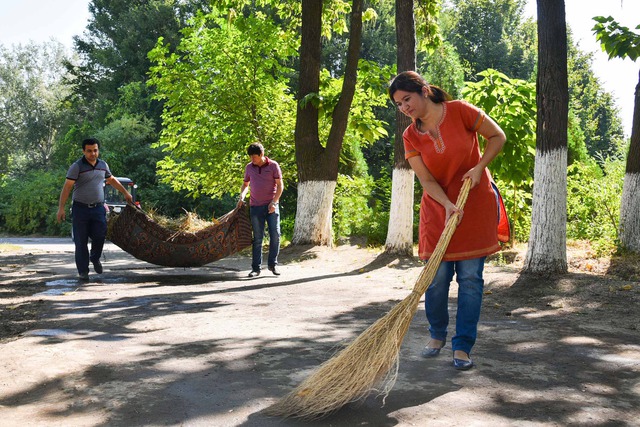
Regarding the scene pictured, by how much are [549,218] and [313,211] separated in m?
6.88

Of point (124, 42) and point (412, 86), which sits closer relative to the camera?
point (412, 86)

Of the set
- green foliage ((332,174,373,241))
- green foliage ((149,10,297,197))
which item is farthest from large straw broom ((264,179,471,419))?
green foliage ((332,174,373,241))

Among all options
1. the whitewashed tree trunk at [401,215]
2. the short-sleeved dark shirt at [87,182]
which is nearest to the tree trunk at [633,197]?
the whitewashed tree trunk at [401,215]

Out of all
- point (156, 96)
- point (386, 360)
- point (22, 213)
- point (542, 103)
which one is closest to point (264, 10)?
point (22, 213)

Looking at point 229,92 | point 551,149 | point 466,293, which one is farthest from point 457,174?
point 229,92

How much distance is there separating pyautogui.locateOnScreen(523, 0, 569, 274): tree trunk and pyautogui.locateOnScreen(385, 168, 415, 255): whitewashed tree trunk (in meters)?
3.69

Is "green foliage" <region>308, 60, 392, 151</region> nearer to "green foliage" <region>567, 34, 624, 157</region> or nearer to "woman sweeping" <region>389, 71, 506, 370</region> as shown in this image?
"woman sweeping" <region>389, 71, 506, 370</region>

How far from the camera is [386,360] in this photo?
4.12 meters

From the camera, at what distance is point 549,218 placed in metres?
9.02

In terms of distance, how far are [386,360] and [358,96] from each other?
15.4 metres

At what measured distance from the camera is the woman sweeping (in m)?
4.74

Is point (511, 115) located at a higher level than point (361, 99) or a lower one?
lower

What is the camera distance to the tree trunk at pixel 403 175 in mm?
12633

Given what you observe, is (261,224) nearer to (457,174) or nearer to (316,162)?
(316,162)
